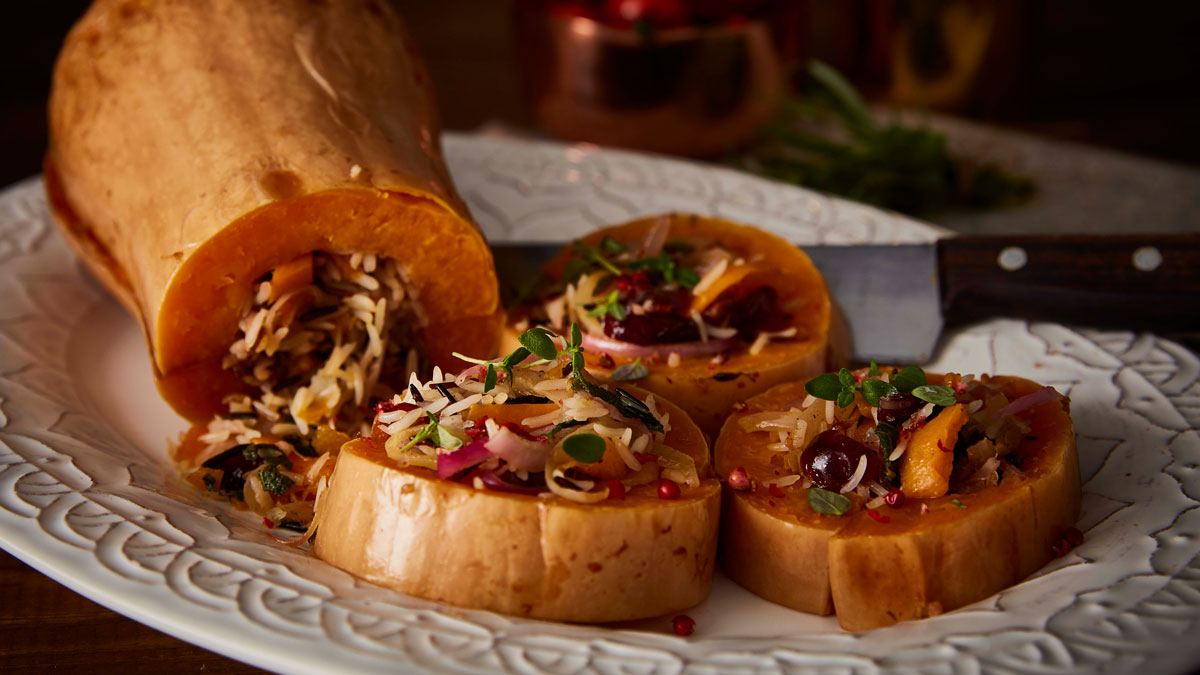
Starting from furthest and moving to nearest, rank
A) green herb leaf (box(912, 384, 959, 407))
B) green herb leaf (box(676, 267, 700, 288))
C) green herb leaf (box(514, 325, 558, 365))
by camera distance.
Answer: green herb leaf (box(676, 267, 700, 288))
green herb leaf (box(514, 325, 558, 365))
green herb leaf (box(912, 384, 959, 407))

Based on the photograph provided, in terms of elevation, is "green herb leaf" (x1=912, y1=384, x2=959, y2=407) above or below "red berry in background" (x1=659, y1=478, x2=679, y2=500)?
above

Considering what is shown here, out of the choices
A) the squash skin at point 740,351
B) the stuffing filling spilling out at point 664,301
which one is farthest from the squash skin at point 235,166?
the squash skin at point 740,351

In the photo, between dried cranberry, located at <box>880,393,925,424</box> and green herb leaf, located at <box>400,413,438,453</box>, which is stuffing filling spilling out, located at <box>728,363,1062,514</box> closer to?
dried cranberry, located at <box>880,393,925,424</box>

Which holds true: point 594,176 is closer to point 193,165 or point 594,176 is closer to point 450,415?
point 193,165

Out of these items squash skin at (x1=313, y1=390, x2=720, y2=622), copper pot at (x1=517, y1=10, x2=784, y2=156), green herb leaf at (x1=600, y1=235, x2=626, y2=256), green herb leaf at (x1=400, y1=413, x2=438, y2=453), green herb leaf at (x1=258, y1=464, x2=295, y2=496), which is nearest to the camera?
squash skin at (x1=313, y1=390, x2=720, y2=622)

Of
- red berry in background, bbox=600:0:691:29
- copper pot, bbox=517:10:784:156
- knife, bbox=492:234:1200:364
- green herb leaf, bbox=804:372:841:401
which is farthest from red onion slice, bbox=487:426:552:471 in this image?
red berry in background, bbox=600:0:691:29

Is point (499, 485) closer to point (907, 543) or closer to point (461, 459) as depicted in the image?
point (461, 459)

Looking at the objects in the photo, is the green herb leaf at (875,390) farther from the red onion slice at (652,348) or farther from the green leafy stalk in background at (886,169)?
the green leafy stalk in background at (886,169)
